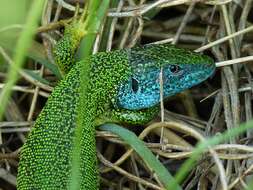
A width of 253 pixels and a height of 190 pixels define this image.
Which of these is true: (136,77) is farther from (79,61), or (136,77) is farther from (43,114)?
(43,114)

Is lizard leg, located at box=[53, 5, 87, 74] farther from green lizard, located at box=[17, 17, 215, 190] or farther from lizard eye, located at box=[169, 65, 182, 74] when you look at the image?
lizard eye, located at box=[169, 65, 182, 74]

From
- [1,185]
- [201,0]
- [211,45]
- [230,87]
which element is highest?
[201,0]

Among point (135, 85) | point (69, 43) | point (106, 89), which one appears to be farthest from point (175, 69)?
point (69, 43)

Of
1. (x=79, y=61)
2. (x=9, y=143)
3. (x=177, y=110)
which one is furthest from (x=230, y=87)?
(x=9, y=143)

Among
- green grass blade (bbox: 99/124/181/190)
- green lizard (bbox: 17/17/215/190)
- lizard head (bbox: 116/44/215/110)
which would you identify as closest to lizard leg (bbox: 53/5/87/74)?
green lizard (bbox: 17/17/215/190)

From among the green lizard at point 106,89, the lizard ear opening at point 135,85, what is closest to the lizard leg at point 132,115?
the green lizard at point 106,89

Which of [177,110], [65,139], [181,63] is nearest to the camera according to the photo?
[65,139]

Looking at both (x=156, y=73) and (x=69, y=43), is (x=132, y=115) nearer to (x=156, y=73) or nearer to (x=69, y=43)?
(x=156, y=73)
